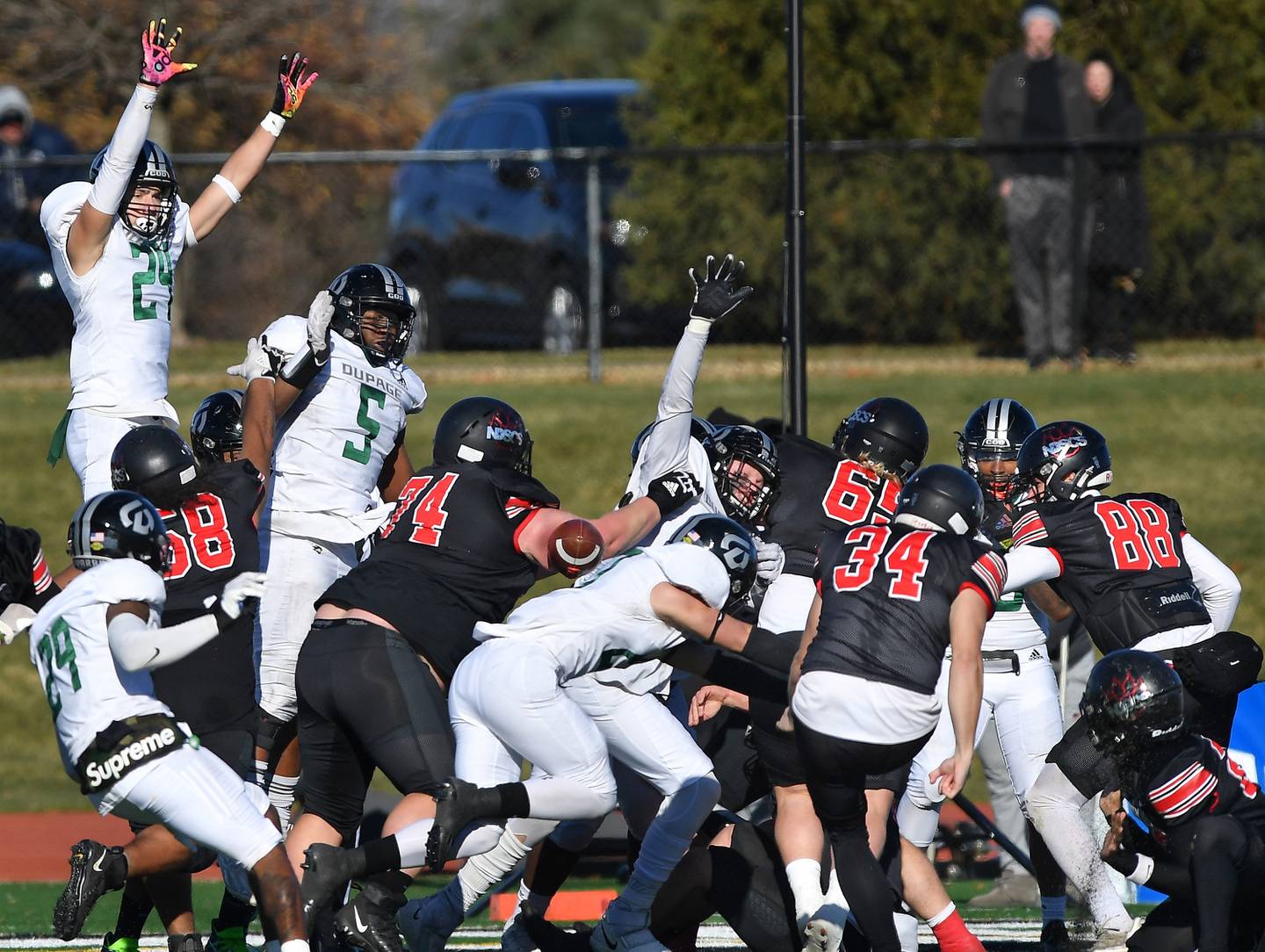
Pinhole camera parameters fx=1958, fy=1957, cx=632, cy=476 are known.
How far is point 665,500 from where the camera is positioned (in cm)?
718

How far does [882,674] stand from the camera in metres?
6.36

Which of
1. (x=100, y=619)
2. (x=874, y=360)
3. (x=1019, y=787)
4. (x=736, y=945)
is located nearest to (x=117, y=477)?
(x=100, y=619)

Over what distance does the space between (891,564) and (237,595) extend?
6.90 feet

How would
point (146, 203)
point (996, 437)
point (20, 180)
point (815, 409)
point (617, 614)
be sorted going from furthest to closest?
point (20, 180)
point (815, 409)
point (996, 437)
point (146, 203)
point (617, 614)

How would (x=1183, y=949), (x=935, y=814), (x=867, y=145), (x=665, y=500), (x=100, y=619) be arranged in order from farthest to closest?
(x=867, y=145) → (x=935, y=814) → (x=665, y=500) → (x=1183, y=949) → (x=100, y=619)

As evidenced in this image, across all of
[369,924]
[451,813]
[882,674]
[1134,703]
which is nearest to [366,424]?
Answer: [451,813]

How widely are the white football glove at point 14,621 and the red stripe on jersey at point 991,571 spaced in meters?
3.10

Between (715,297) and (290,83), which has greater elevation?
(290,83)

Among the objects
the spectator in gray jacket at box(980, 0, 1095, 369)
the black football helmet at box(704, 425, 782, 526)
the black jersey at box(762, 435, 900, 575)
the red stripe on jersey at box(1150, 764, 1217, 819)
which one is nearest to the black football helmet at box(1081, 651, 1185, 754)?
the red stripe on jersey at box(1150, 764, 1217, 819)

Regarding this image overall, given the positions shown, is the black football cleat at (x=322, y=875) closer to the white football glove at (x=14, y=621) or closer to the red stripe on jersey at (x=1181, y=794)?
the white football glove at (x=14, y=621)

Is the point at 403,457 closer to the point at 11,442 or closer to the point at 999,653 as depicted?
the point at 999,653

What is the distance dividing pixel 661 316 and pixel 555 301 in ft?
2.50

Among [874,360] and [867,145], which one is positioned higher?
[867,145]

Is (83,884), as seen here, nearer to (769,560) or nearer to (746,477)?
(769,560)
